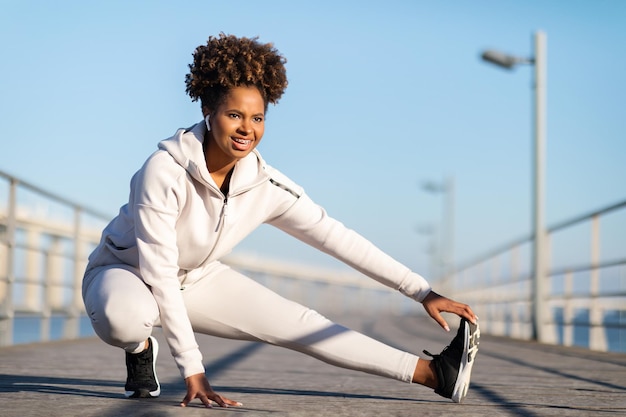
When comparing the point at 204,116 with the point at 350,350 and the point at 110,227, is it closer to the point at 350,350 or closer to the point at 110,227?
the point at 110,227

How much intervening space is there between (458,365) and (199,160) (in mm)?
1155

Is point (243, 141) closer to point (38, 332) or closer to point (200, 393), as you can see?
point (200, 393)

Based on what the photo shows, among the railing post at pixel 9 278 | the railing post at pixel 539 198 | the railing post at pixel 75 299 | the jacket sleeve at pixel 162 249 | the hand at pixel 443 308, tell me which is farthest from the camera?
the railing post at pixel 539 198

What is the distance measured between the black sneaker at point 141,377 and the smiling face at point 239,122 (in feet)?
2.75

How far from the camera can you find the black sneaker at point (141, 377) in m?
3.26

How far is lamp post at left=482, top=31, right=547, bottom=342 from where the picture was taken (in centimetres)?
999

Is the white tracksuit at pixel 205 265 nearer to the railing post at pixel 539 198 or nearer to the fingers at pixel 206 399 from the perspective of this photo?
the fingers at pixel 206 399

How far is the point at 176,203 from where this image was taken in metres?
3.01

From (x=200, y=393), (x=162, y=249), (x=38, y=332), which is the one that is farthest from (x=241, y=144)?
(x=38, y=332)

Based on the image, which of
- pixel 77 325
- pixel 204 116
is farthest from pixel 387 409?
pixel 77 325

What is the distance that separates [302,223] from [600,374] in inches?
84.4

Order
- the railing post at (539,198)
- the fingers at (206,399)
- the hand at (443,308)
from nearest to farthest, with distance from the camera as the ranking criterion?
the fingers at (206,399)
the hand at (443,308)
the railing post at (539,198)

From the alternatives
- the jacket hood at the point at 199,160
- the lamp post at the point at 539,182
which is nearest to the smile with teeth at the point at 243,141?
the jacket hood at the point at 199,160

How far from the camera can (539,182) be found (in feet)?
36.5
